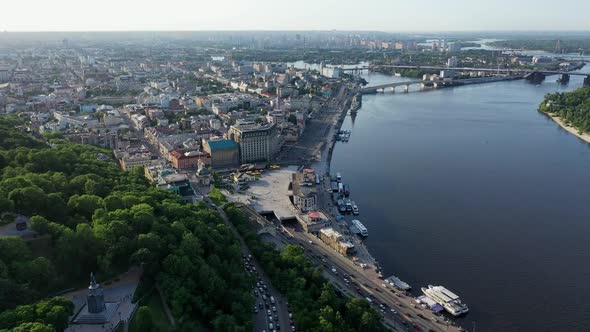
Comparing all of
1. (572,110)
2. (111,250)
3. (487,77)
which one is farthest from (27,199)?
(487,77)

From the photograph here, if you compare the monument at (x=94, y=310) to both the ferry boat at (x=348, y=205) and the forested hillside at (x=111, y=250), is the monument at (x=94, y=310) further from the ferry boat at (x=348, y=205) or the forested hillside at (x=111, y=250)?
the ferry boat at (x=348, y=205)

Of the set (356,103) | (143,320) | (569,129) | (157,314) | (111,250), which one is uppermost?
(111,250)

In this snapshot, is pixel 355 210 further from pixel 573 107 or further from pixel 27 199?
pixel 573 107

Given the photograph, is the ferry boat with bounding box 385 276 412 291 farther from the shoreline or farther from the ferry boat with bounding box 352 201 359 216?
the shoreline

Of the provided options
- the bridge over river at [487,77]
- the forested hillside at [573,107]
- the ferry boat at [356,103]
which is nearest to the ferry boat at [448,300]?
the forested hillside at [573,107]

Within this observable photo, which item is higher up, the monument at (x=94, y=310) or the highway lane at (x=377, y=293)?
the monument at (x=94, y=310)

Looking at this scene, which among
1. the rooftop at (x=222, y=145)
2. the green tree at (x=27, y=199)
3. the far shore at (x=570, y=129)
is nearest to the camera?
the green tree at (x=27, y=199)

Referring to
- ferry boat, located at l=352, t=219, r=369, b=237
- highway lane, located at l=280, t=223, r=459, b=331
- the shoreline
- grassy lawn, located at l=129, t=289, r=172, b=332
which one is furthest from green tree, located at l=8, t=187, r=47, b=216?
the shoreline
